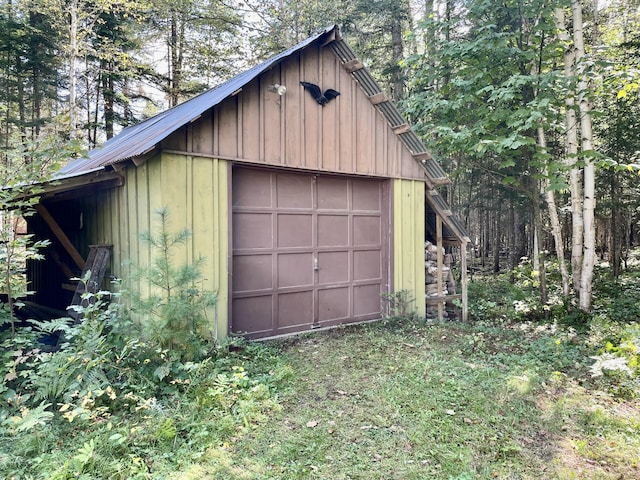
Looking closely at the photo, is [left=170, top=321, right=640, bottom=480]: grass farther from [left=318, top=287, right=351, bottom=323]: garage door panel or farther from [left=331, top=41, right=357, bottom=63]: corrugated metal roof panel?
[left=331, top=41, right=357, bottom=63]: corrugated metal roof panel

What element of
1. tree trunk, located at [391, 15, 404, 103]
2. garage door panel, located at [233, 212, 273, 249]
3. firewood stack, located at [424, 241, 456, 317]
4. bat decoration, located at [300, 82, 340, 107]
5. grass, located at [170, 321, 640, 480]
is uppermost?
tree trunk, located at [391, 15, 404, 103]

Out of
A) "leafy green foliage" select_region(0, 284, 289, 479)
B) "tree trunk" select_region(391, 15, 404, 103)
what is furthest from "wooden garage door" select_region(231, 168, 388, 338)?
"tree trunk" select_region(391, 15, 404, 103)

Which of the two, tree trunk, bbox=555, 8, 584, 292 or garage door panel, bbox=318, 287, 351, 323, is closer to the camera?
garage door panel, bbox=318, 287, 351, 323

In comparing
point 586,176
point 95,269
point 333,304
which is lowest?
point 333,304

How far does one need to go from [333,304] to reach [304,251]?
1.07 metres

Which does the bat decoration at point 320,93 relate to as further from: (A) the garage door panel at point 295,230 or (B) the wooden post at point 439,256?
(B) the wooden post at point 439,256

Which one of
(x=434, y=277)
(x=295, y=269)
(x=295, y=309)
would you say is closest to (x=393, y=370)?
Result: (x=295, y=309)

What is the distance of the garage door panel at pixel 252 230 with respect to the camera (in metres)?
5.14

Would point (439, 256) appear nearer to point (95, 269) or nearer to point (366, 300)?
point (366, 300)

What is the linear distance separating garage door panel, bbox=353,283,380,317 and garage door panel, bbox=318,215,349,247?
34.2 inches

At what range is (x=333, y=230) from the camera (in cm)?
621

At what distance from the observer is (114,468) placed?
2459 mm

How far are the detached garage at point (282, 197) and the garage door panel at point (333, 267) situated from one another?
2 cm

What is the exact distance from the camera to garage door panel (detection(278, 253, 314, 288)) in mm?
5598
